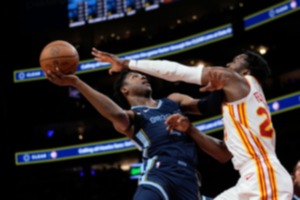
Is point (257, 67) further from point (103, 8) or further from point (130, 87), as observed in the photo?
point (103, 8)

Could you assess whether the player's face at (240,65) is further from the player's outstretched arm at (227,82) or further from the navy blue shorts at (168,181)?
the navy blue shorts at (168,181)

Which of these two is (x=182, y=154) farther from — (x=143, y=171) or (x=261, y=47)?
(x=261, y=47)

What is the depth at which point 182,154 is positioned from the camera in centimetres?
419

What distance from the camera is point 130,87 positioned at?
472 cm

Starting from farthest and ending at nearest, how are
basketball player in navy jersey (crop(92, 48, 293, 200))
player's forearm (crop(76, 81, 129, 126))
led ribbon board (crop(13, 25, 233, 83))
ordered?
led ribbon board (crop(13, 25, 233, 83)) → player's forearm (crop(76, 81, 129, 126)) → basketball player in navy jersey (crop(92, 48, 293, 200))

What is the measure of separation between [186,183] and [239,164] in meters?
0.65

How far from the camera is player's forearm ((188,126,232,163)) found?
13.5 ft

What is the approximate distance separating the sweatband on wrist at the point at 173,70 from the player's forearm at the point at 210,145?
0.56m

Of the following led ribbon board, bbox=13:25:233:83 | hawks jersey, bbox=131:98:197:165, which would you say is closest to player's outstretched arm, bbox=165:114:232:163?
hawks jersey, bbox=131:98:197:165

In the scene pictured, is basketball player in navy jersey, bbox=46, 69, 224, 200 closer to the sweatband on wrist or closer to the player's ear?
the sweatband on wrist

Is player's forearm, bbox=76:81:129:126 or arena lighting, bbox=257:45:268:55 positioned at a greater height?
player's forearm, bbox=76:81:129:126

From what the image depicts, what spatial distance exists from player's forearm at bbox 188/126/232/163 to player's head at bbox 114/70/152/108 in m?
0.76

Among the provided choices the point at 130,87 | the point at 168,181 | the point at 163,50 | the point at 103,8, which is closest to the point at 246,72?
the point at 168,181

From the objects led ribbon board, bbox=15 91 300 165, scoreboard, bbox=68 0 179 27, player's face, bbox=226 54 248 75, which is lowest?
led ribbon board, bbox=15 91 300 165
